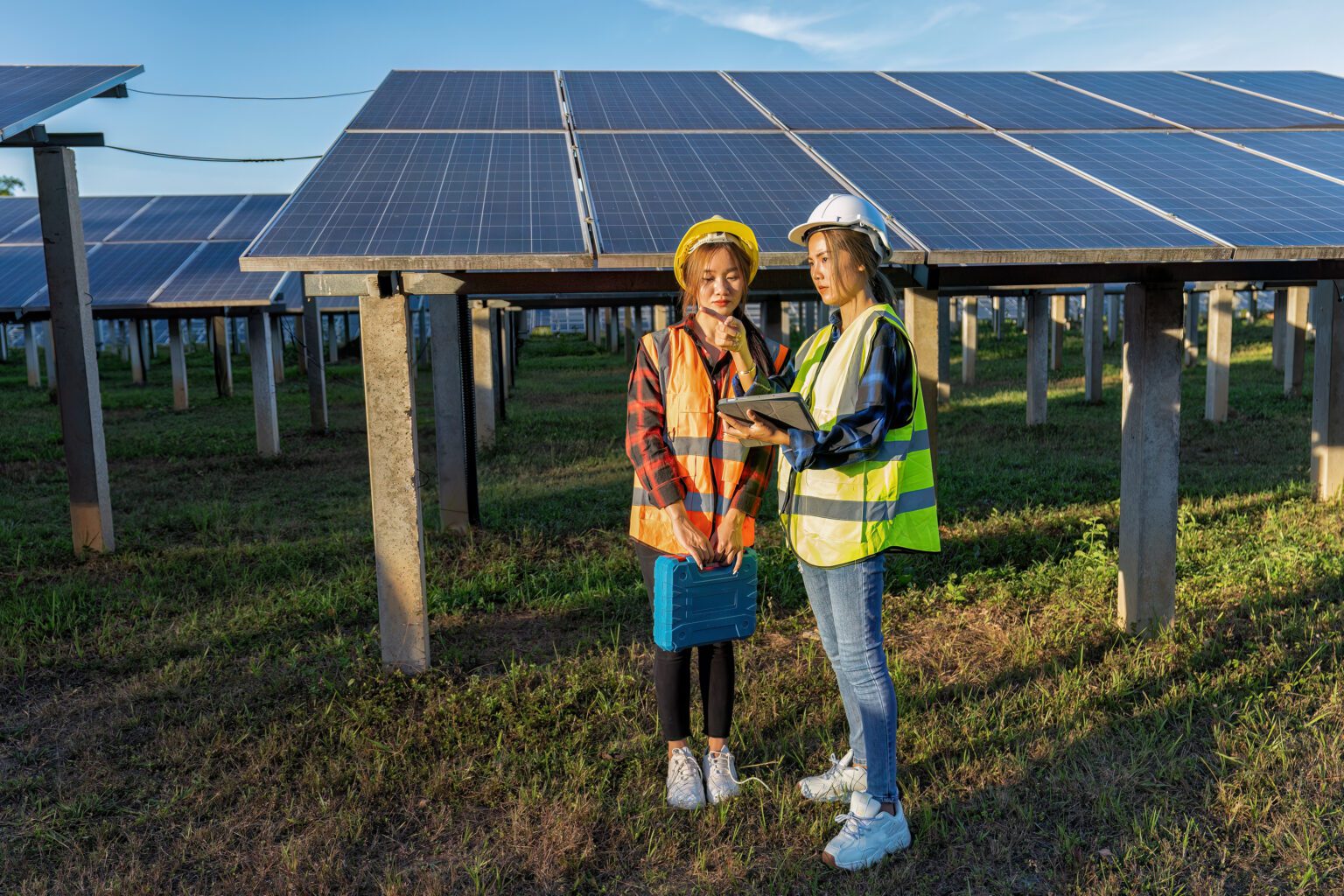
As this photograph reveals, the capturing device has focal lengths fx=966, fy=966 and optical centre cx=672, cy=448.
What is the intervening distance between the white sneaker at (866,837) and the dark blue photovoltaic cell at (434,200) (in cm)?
264

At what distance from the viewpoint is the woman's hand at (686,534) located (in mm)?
3376

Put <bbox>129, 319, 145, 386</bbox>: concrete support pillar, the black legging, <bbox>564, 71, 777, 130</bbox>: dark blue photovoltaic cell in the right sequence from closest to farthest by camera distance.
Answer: the black legging → <bbox>564, 71, 777, 130</bbox>: dark blue photovoltaic cell → <bbox>129, 319, 145, 386</bbox>: concrete support pillar

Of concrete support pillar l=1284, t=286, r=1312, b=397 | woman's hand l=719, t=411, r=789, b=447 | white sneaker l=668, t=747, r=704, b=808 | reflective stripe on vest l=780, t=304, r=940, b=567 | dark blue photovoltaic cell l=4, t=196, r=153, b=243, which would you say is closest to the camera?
woman's hand l=719, t=411, r=789, b=447

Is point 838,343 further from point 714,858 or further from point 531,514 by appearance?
point 531,514

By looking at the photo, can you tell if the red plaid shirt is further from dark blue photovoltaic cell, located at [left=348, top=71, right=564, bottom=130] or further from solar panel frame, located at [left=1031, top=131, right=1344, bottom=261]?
dark blue photovoltaic cell, located at [left=348, top=71, right=564, bottom=130]

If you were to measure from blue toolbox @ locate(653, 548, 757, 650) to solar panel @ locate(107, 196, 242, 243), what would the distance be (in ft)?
44.7

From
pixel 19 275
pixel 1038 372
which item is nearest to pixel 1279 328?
pixel 1038 372

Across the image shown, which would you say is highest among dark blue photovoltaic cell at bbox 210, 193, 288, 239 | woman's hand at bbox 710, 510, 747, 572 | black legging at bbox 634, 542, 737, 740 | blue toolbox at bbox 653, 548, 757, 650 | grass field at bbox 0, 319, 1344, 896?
dark blue photovoltaic cell at bbox 210, 193, 288, 239

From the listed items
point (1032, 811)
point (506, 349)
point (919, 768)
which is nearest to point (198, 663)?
point (919, 768)

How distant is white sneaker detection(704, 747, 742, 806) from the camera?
12.3 feet

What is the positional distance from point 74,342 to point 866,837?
705 centimetres

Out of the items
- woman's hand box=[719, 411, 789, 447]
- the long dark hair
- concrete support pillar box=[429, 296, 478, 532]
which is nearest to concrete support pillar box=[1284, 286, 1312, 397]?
concrete support pillar box=[429, 296, 478, 532]

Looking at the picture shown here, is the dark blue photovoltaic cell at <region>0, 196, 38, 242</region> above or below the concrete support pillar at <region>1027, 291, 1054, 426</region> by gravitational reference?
above

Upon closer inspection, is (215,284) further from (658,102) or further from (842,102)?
(842,102)
